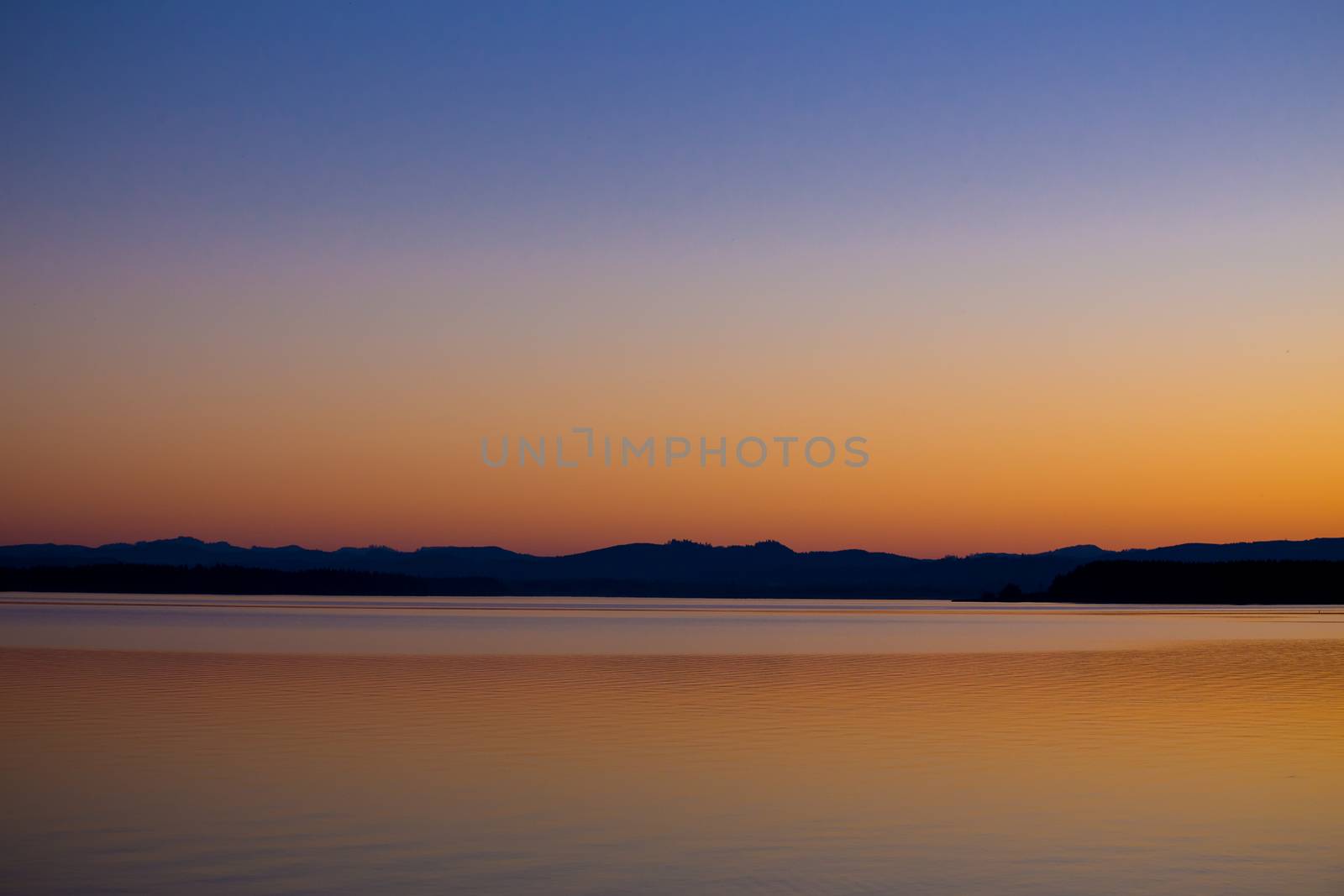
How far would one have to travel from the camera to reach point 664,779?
607 inches

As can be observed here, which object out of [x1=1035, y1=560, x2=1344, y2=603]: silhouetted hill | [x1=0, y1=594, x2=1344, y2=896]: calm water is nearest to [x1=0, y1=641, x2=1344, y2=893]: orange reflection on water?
[x1=0, y1=594, x2=1344, y2=896]: calm water

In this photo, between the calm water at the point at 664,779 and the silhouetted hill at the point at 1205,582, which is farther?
the silhouetted hill at the point at 1205,582

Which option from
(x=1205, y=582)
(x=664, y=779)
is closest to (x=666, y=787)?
(x=664, y=779)

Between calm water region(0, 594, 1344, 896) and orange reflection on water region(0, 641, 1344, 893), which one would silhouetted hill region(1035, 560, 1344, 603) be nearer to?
calm water region(0, 594, 1344, 896)

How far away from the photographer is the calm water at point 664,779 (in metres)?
10.9

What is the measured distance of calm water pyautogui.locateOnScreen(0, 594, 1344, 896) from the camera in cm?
1089

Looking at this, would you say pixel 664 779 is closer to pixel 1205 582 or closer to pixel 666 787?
pixel 666 787

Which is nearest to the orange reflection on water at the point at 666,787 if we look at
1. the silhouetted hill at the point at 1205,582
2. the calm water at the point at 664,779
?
the calm water at the point at 664,779

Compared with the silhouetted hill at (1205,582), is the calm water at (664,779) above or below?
below

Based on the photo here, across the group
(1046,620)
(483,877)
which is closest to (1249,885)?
(483,877)

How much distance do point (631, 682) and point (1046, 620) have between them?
56.7 metres

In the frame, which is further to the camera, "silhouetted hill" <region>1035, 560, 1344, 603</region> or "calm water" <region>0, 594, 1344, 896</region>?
"silhouetted hill" <region>1035, 560, 1344, 603</region>

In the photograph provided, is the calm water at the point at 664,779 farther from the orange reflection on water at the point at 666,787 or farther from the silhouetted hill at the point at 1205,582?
the silhouetted hill at the point at 1205,582

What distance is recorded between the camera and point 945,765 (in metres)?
16.6
